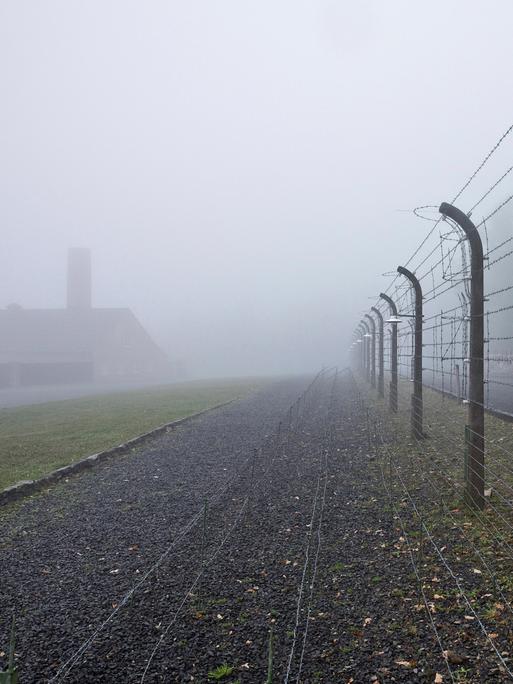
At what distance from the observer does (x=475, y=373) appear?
8.90 m

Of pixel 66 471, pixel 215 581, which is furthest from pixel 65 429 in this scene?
pixel 215 581

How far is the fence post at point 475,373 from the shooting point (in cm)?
866

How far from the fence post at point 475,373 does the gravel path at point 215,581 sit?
153 centimetres

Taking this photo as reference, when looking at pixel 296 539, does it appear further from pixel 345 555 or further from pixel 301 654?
pixel 301 654

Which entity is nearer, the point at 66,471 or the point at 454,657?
the point at 454,657

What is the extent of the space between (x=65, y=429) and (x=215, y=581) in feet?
52.9

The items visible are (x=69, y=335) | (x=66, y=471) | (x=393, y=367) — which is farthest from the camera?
(x=69, y=335)

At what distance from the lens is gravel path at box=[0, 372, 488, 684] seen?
471cm

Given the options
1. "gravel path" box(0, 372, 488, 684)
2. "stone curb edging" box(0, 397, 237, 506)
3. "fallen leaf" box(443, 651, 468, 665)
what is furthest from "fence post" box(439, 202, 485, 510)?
"stone curb edging" box(0, 397, 237, 506)

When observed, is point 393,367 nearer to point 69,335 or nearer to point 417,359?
point 417,359

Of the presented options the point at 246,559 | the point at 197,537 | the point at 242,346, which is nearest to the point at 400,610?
the point at 246,559

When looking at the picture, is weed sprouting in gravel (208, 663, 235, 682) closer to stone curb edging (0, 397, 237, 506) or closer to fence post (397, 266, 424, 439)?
stone curb edging (0, 397, 237, 506)

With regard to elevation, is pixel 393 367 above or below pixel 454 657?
above

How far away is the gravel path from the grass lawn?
2.41 metres
